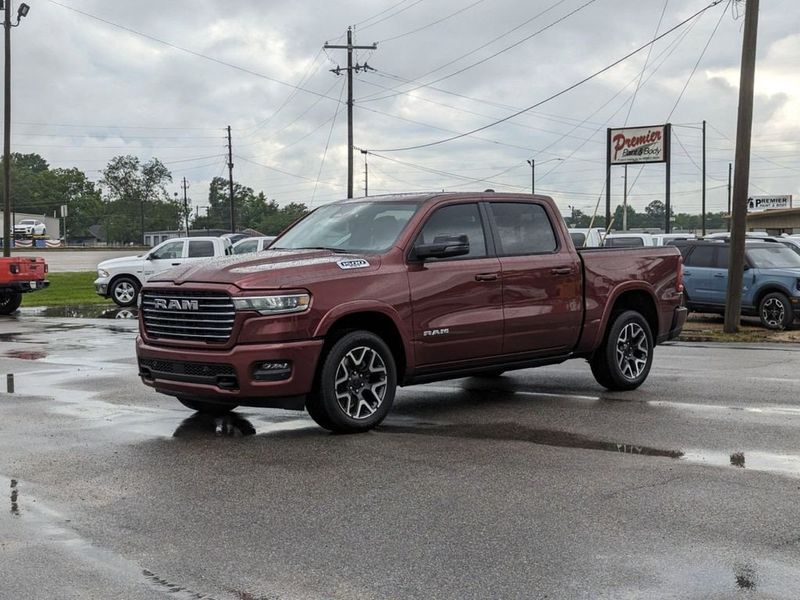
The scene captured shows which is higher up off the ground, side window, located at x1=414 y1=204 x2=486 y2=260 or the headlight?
side window, located at x1=414 y1=204 x2=486 y2=260

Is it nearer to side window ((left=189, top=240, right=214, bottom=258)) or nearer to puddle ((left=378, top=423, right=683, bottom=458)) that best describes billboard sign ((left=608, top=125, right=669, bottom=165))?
side window ((left=189, top=240, right=214, bottom=258))

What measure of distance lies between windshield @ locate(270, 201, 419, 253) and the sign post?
41.2 meters

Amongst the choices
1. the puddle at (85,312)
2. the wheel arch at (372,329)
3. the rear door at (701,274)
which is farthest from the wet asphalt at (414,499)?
the puddle at (85,312)

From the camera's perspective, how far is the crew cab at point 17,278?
22344mm

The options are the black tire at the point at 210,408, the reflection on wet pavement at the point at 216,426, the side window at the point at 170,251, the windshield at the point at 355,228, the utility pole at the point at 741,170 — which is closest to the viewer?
the reflection on wet pavement at the point at 216,426

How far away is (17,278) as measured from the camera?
22.4 m

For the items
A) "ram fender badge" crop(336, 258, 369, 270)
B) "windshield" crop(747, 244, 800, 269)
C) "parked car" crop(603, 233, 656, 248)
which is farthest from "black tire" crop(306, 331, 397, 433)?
"parked car" crop(603, 233, 656, 248)

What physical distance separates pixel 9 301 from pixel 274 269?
57.9 feet

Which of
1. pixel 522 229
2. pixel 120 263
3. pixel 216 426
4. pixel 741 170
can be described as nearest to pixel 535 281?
pixel 522 229

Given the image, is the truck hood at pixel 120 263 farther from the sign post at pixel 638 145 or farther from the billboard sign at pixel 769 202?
the billboard sign at pixel 769 202

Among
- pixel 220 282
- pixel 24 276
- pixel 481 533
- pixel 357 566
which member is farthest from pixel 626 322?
pixel 24 276

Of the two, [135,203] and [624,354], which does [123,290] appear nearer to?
[624,354]

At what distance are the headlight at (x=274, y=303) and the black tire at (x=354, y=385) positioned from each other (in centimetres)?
45

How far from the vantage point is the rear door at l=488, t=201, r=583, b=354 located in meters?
8.78
